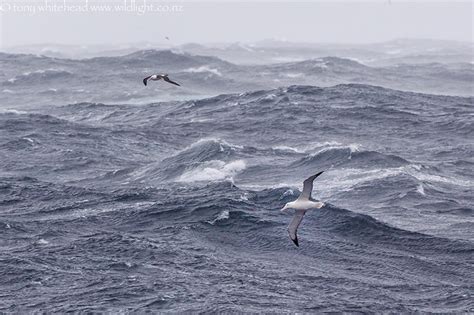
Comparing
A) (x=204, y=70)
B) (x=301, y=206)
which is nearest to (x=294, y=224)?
(x=301, y=206)

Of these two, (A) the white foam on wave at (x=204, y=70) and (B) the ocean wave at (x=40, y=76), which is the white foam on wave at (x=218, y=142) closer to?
(A) the white foam on wave at (x=204, y=70)

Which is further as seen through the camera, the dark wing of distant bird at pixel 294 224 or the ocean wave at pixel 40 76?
the ocean wave at pixel 40 76

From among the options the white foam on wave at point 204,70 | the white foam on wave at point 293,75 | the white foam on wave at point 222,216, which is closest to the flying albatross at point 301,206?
the white foam on wave at point 222,216

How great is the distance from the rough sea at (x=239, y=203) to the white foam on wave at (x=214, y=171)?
0.14m

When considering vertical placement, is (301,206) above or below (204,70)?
above

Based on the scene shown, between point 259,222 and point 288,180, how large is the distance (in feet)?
35.2

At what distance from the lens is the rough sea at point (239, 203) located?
3725cm

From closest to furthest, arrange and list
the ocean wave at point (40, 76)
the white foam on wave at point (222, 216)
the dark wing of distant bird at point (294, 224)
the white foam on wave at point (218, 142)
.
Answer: the dark wing of distant bird at point (294, 224) → the white foam on wave at point (222, 216) → the white foam on wave at point (218, 142) → the ocean wave at point (40, 76)

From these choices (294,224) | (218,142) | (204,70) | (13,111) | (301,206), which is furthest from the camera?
(204,70)

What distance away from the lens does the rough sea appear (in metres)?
37.2

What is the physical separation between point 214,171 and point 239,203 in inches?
395

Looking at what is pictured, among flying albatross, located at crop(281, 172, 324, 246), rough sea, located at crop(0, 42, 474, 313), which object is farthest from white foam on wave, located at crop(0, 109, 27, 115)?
flying albatross, located at crop(281, 172, 324, 246)

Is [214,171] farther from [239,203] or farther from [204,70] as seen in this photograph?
[204,70]

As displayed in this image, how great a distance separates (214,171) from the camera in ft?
196
